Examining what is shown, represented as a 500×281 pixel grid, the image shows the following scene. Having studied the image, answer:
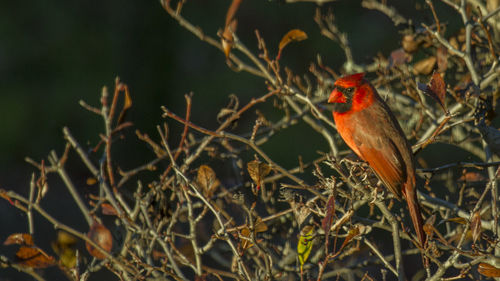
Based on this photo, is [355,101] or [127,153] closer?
[355,101]

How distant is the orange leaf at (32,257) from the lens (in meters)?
2.73

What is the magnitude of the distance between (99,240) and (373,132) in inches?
53.7

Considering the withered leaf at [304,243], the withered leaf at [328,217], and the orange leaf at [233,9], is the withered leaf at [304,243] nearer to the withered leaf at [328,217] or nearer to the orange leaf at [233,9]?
the withered leaf at [328,217]

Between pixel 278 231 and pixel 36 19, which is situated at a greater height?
pixel 36 19

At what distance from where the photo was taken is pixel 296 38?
2990 mm

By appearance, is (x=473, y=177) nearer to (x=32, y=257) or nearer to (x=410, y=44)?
(x=410, y=44)

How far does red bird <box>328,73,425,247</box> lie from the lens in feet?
9.64

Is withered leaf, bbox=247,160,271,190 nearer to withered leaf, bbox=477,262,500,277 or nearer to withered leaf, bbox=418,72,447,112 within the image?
withered leaf, bbox=418,72,447,112

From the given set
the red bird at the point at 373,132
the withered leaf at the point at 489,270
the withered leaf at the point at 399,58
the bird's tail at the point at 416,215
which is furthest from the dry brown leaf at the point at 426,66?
the withered leaf at the point at 489,270

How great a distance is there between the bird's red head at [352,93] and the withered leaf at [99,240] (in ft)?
3.99

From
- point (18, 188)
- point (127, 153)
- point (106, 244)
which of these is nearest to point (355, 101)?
point (106, 244)

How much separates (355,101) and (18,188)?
7.69 metres

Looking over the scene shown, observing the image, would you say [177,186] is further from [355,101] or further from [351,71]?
[351,71]

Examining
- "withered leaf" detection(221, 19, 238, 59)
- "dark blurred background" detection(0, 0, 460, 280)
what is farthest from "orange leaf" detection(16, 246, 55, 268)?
"dark blurred background" detection(0, 0, 460, 280)
